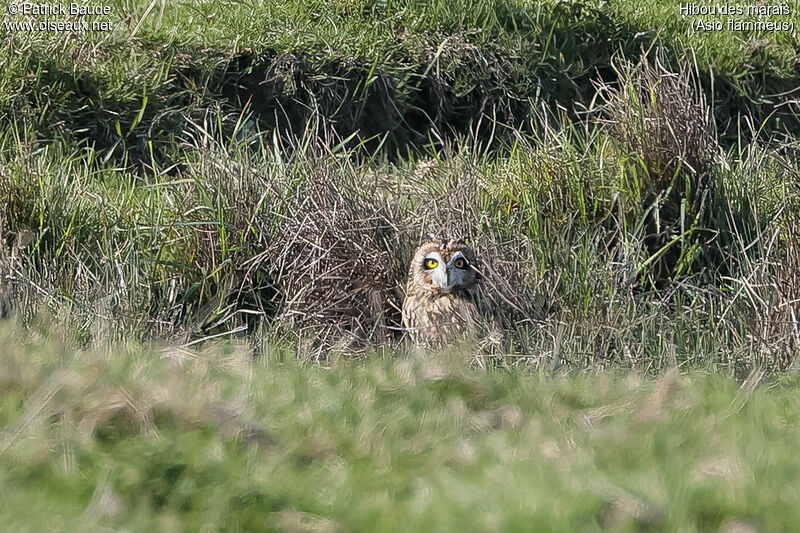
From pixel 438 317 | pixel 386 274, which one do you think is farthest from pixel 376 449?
pixel 386 274

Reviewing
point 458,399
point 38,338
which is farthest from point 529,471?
point 38,338

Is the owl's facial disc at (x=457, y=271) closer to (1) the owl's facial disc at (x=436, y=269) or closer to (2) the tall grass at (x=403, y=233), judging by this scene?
(1) the owl's facial disc at (x=436, y=269)

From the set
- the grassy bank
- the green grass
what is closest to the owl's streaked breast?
the grassy bank

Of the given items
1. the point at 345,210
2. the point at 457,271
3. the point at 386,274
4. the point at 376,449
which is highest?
the point at 376,449

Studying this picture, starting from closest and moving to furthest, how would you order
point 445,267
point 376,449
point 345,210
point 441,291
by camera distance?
point 376,449
point 445,267
point 441,291
point 345,210

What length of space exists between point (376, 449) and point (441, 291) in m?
2.22

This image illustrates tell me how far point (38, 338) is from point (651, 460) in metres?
2.23

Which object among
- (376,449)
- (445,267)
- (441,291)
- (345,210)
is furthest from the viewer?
(345,210)

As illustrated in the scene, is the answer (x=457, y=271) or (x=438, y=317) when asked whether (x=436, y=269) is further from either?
(x=438, y=317)

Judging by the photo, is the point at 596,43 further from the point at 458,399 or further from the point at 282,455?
the point at 282,455

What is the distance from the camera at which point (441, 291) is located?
542 centimetres

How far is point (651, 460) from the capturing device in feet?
10.5

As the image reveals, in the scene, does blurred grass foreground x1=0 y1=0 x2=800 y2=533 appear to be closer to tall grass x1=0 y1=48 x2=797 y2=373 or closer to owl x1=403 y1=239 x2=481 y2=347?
tall grass x1=0 y1=48 x2=797 y2=373

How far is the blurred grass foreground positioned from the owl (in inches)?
4.9
